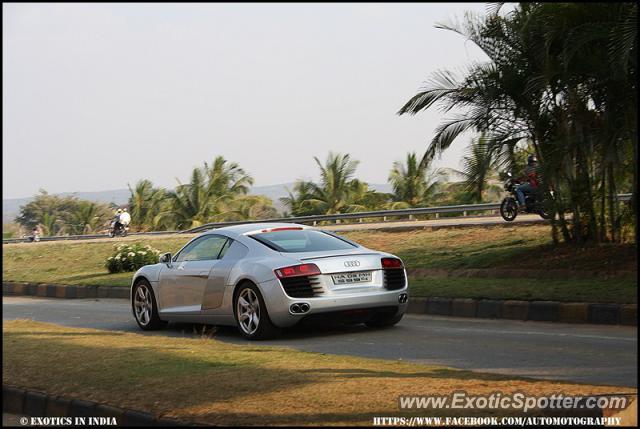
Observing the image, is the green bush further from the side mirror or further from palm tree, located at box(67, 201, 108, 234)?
palm tree, located at box(67, 201, 108, 234)

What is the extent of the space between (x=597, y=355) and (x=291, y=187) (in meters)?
37.4

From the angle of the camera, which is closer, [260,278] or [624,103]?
[260,278]

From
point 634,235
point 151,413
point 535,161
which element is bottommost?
point 151,413

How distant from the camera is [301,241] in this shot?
41.8 feet

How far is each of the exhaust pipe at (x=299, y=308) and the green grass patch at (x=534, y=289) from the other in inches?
144

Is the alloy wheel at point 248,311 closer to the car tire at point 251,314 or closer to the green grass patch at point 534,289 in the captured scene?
the car tire at point 251,314

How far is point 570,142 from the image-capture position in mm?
16406

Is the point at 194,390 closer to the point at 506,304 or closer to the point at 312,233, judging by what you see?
the point at 312,233

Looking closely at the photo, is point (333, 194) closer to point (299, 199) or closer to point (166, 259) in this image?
point (299, 199)

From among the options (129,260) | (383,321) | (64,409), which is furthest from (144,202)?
(64,409)

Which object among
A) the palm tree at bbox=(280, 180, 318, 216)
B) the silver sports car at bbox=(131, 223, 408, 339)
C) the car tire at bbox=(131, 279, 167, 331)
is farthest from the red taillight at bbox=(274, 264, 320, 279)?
the palm tree at bbox=(280, 180, 318, 216)

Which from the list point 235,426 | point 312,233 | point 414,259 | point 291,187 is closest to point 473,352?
point 312,233

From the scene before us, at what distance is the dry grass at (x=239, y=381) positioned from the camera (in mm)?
6875

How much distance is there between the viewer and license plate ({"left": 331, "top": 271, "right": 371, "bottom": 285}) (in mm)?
11922
